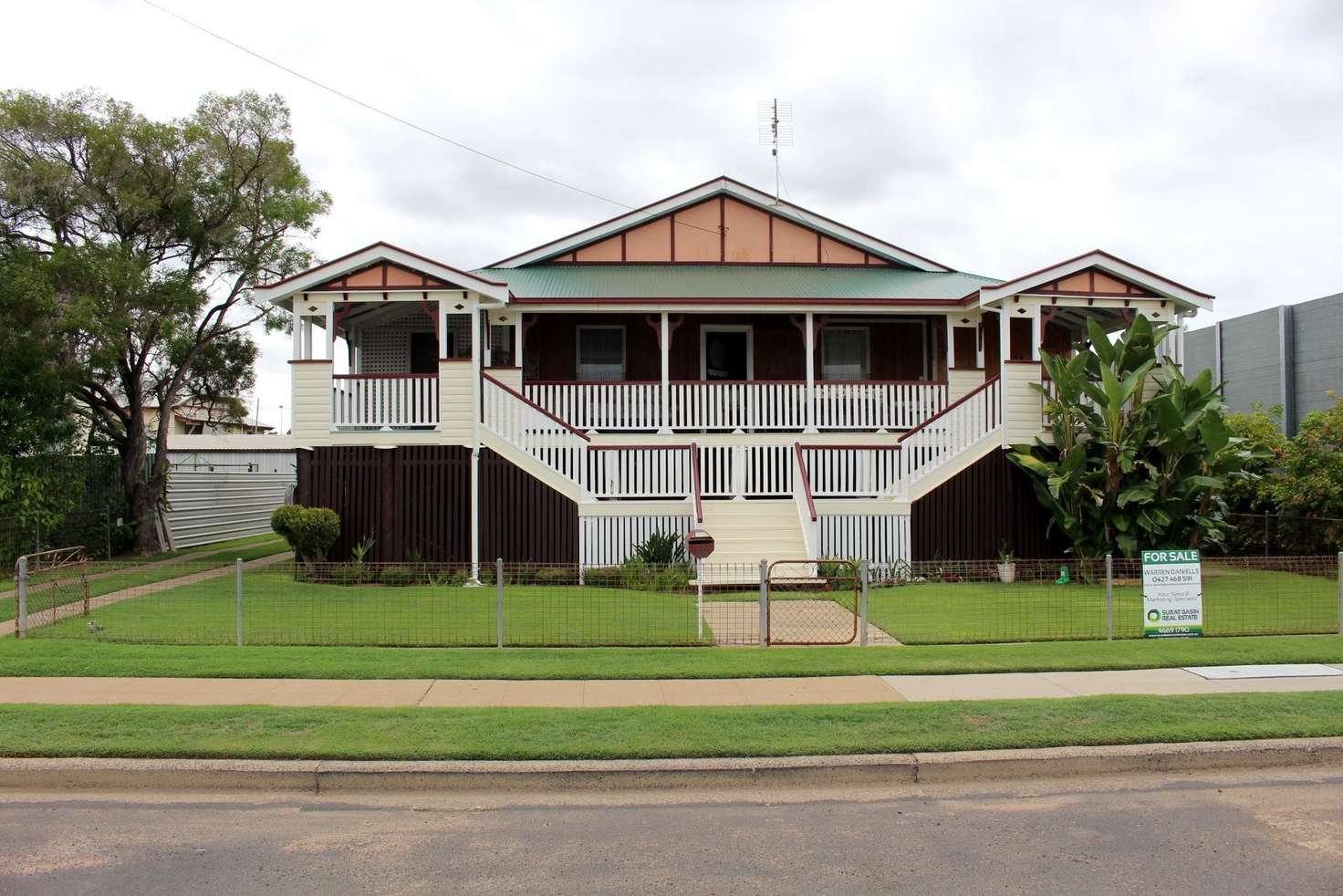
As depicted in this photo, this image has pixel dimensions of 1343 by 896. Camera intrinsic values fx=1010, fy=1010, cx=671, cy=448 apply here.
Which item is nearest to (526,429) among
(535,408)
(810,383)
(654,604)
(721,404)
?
(535,408)

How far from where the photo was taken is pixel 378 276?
16828mm

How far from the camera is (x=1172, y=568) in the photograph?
10.7 m

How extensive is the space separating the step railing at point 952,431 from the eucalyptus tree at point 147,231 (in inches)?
533

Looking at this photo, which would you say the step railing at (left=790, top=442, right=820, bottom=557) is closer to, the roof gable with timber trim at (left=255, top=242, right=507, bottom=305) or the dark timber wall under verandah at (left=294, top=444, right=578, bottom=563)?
the dark timber wall under verandah at (left=294, top=444, right=578, bottom=563)

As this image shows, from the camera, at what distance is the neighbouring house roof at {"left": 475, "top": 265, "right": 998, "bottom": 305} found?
1930cm

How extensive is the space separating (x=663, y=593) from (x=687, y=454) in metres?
3.23

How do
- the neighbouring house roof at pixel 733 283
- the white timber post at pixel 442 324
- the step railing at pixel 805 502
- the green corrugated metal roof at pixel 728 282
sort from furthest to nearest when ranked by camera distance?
the green corrugated metal roof at pixel 728 282, the neighbouring house roof at pixel 733 283, the white timber post at pixel 442 324, the step railing at pixel 805 502

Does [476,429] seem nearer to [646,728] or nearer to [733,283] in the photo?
[733,283]

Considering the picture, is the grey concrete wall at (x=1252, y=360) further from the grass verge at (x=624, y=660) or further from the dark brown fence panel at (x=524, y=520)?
the dark brown fence panel at (x=524, y=520)

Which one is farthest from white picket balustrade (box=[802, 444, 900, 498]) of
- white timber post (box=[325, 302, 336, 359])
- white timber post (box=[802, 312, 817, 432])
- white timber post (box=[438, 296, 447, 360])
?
white timber post (box=[325, 302, 336, 359])

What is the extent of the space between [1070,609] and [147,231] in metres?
18.3

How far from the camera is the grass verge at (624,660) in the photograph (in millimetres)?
9352

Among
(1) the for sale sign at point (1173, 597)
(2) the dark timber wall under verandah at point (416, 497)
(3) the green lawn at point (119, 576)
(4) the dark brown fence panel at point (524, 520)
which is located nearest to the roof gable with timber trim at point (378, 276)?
(2) the dark timber wall under verandah at point (416, 497)

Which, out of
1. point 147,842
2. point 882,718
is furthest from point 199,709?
point 882,718
